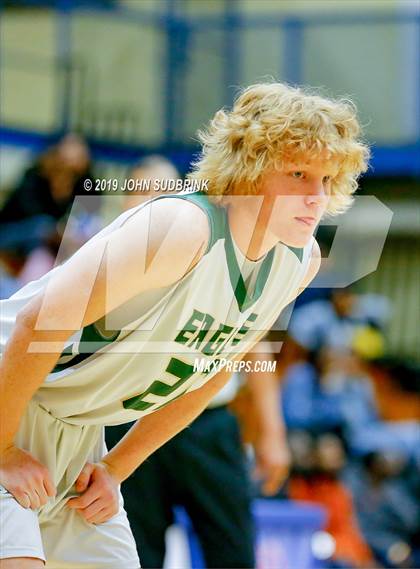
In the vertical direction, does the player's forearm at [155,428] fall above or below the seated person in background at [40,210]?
above

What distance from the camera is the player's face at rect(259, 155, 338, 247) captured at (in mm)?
2490

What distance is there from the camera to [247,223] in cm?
251

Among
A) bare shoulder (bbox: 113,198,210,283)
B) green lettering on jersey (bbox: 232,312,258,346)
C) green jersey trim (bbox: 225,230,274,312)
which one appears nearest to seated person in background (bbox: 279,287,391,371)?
green lettering on jersey (bbox: 232,312,258,346)

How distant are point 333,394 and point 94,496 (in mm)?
4733

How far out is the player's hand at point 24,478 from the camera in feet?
8.01

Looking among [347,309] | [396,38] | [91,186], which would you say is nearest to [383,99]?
[396,38]

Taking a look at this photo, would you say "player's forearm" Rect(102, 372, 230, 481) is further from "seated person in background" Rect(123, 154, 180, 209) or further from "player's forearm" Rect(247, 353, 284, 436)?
"player's forearm" Rect(247, 353, 284, 436)

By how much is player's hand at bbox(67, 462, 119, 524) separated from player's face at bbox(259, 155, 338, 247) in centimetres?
70

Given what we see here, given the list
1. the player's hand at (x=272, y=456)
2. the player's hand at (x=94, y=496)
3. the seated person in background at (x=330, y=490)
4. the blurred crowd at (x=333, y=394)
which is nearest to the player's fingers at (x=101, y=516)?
the player's hand at (x=94, y=496)

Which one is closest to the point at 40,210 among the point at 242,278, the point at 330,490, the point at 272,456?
the point at 272,456

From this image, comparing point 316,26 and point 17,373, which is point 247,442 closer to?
point 17,373

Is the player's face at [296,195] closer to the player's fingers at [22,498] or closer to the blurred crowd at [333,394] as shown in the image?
the player's fingers at [22,498]

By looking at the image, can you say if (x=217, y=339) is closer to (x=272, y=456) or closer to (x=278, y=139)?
(x=278, y=139)

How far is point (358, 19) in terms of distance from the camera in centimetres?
938
